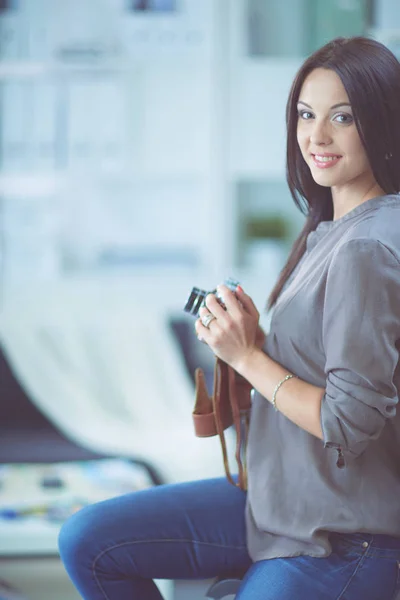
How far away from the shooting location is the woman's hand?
110 centimetres

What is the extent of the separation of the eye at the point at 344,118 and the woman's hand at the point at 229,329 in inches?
10.6

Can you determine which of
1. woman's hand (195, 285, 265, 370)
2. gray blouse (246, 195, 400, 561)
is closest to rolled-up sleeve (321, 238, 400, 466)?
gray blouse (246, 195, 400, 561)

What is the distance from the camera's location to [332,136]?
1094mm

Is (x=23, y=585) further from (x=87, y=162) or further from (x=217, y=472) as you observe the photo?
(x=87, y=162)

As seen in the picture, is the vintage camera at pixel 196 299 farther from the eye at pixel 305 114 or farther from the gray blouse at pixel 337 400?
the eye at pixel 305 114

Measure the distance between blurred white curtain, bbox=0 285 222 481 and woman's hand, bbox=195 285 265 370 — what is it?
1553mm

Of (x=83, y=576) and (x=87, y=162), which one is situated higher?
(x=87, y=162)

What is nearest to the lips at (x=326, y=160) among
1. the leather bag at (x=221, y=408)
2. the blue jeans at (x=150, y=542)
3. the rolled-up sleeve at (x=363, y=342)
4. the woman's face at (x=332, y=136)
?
the woman's face at (x=332, y=136)

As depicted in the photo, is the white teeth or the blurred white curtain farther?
the blurred white curtain

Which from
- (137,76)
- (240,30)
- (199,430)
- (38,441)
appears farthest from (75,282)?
(199,430)

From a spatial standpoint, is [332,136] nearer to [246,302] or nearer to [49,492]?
[246,302]

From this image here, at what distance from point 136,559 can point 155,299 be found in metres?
1.61

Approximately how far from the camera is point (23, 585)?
199 centimetres

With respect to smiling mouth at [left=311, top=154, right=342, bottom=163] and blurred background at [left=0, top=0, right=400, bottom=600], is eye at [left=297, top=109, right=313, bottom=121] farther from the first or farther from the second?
blurred background at [left=0, top=0, right=400, bottom=600]
